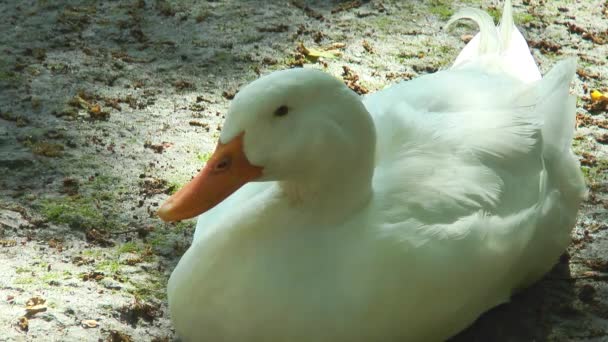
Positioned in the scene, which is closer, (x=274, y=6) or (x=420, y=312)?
(x=420, y=312)

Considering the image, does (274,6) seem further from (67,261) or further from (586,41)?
(67,261)

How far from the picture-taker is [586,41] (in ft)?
19.5

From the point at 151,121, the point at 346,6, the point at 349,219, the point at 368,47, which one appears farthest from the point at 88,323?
the point at 346,6

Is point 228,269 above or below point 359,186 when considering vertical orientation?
below

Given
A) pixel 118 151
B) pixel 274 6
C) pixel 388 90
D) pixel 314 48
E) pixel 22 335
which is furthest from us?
pixel 274 6

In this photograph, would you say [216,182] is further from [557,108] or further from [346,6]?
[346,6]

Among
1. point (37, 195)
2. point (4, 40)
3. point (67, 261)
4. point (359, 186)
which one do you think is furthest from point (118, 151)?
point (359, 186)

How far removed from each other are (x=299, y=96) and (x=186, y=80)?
2425 mm

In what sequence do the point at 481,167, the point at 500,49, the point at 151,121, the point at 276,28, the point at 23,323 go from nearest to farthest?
the point at 23,323 → the point at 481,167 → the point at 500,49 → the point at 151,121 → the point at 276,28

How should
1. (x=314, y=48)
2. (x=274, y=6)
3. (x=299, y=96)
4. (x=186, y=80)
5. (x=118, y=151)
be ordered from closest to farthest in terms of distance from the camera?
(x=299, y=96)
(x=118, y=151)
(x=186, y=80)
(x=314, y=48)
(x=274, y=6)

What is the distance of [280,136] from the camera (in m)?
3.05

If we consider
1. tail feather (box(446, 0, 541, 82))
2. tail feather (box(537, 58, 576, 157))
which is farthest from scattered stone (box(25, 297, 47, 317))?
tail feather (box(446, 0, 541, 82))

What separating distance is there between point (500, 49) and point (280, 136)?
1810 millimetres

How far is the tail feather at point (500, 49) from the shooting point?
14.4ft
